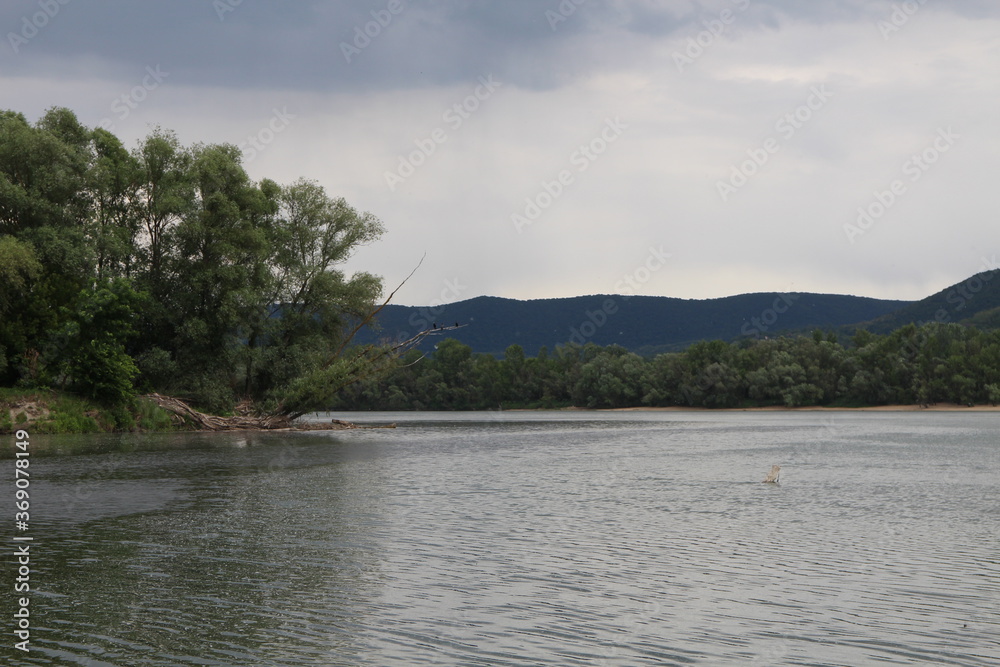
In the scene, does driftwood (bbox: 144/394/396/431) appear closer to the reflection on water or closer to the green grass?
the green grass

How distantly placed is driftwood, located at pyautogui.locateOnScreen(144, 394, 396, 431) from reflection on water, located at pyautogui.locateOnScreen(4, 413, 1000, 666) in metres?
31.0

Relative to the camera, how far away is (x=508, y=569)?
58.6 feet

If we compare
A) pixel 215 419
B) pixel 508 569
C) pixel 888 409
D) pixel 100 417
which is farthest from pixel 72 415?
pixel 888 409

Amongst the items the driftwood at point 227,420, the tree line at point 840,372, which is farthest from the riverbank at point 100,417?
the tree line at point 840,372

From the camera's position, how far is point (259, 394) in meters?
75.9

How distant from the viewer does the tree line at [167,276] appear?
195ft

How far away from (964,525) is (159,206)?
58482mm

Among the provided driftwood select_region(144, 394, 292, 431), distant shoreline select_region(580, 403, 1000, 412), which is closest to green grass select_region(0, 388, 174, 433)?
driftwood select_region(144, 394, 292, 431)

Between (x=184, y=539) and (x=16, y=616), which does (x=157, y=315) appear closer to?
(x=184, y=539)

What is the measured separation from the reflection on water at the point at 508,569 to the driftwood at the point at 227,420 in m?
31.0

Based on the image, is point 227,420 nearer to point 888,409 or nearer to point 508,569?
point 508,569

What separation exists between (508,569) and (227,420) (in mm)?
55967

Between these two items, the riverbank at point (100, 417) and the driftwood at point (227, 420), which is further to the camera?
the driftwood at point (227, 420)

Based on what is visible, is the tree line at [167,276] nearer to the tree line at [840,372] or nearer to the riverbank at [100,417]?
the riverbank at [100,417]
